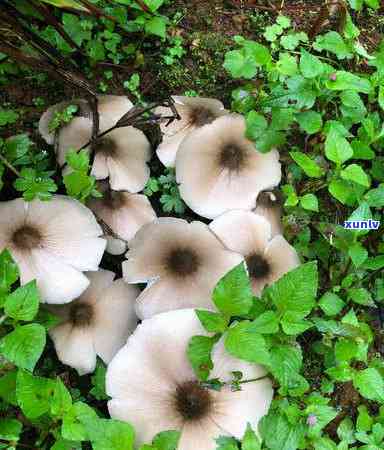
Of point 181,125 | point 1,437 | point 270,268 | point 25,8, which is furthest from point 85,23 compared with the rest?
point 1,437

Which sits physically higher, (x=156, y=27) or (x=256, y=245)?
(x=156, y=27)

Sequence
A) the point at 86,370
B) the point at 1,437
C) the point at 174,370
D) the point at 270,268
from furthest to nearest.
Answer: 1. the point at 270,268
2. the point at 86,370
3. the point at 174,370
4. the point at 1,437

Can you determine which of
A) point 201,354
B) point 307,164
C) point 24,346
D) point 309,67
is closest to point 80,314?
point 24,346

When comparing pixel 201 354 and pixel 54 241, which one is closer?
pixel 201 354

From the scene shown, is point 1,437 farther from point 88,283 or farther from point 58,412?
point 88,283

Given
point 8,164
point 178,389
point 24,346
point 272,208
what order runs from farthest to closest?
point 272,208
point 8,164
point 178,389
point 24,346

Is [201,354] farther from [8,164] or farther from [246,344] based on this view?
[8,164]

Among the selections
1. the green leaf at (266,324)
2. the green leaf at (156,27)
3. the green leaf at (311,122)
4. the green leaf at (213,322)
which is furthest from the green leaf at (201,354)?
the green leaf at (156,27)
